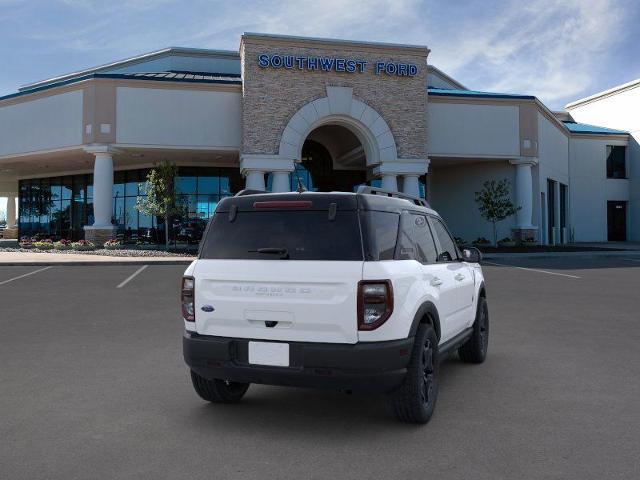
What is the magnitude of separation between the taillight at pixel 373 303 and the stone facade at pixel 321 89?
23407 mm

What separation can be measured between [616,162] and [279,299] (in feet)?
143

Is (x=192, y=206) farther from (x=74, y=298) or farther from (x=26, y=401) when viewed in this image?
(x=26, y=401)

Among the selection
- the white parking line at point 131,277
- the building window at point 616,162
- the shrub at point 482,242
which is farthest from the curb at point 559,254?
the building window at point 616,162

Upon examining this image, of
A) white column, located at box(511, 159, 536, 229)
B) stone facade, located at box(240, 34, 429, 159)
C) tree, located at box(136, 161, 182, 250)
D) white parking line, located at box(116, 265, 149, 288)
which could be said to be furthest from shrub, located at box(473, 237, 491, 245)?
white parking line, located at box(116, 265, 149, 288)

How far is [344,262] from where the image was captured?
4145 millimetres

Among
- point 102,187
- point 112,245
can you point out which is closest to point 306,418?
point 112,245

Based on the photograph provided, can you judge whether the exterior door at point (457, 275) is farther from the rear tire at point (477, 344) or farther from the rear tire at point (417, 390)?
the rear tire at point (417, 390)

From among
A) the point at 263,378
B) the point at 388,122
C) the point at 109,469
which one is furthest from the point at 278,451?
the point at 388,122

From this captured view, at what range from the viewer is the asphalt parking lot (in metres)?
3.69

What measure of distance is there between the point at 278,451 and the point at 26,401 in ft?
8.31

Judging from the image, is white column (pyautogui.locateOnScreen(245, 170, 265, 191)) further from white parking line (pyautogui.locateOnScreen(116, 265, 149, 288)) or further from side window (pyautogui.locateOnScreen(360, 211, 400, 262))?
side window (pyautogui.locateOnScreen(360, 211, 400, 262))

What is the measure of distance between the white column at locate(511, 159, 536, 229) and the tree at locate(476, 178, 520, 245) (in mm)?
489

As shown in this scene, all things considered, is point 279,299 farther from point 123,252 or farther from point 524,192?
point 524,192

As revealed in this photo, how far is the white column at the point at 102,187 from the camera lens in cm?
2778
